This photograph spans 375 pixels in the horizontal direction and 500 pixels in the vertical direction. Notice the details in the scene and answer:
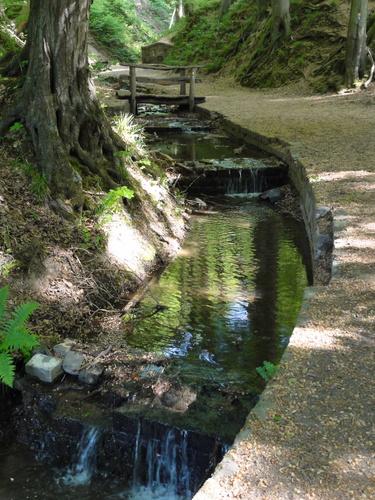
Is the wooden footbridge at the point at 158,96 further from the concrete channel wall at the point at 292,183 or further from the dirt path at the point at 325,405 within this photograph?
the dirt path at the point at 325,405

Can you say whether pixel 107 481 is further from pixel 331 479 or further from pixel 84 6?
pixel 84 6

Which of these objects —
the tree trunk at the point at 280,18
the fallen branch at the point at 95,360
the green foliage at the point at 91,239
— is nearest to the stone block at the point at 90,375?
the fallen branch at the point at 95,360

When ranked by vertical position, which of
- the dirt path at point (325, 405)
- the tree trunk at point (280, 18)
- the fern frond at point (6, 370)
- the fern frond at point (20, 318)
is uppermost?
the tree trunk at point (280, 18)

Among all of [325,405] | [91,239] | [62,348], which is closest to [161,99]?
[91,239]

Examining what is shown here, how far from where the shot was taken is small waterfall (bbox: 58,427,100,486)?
409cm

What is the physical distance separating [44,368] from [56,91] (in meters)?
3.61

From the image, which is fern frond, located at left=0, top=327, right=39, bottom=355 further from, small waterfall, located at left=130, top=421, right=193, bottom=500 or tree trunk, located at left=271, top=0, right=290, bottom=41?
tree trunk, located at left=271, top=0, right=290, bottom=41

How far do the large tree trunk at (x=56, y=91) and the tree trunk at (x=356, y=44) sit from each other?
11.2 metres

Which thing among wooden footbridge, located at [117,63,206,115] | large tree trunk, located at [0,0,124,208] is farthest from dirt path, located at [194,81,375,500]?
wooden footbridge, located at [117,63,206,115]

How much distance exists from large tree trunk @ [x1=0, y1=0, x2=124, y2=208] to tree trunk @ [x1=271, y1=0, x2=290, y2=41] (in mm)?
15289

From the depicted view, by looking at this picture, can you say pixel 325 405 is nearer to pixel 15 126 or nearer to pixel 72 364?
pixel 72 364

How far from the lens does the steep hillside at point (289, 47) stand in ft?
59.9

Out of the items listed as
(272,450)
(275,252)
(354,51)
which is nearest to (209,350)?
(272,450)

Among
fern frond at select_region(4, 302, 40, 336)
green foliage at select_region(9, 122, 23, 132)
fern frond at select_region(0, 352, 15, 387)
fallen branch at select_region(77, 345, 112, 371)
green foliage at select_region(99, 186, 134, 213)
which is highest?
green foliage at select_region(9, 122, 23, 132)
